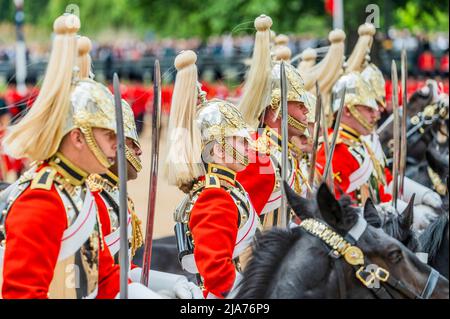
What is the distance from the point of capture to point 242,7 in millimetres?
19000

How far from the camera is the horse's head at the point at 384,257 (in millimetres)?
3389

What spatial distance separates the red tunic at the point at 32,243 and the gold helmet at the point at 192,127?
936 millimetres

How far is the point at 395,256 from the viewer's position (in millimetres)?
3422

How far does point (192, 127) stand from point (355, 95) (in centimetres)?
242

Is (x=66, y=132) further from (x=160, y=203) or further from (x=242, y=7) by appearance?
(x=242, y=7)

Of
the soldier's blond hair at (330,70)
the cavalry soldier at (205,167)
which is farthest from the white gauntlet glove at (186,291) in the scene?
the soldier's blond hair at (330,70)

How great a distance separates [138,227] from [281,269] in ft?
4.99

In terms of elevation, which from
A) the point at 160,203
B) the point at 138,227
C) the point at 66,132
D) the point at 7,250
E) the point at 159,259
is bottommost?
the point at 160,203

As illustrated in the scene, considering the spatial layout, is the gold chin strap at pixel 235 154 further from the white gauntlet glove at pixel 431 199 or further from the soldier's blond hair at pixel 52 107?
the white gauntlet glove at pixel 431 199

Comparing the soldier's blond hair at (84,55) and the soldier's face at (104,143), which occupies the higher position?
the soldier's blond hair at (84,55)

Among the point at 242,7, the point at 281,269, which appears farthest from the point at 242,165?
the point at 242,7

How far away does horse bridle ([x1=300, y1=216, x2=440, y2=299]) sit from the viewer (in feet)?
11.0

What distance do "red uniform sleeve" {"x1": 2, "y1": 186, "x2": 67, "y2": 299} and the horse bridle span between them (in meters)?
0.77
